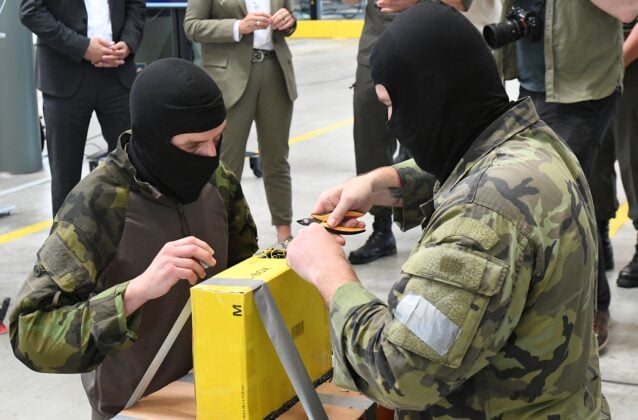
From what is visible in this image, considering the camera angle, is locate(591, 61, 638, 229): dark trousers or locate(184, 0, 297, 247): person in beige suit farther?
locate(184, 0, 297, 247): person in beige suit

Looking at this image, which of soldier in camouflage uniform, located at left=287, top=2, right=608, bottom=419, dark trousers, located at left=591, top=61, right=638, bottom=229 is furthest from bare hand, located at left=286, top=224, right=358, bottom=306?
dark trousers, located at left=591, top=61, right=638, bottom=229

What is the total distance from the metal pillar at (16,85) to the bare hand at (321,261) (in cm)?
641

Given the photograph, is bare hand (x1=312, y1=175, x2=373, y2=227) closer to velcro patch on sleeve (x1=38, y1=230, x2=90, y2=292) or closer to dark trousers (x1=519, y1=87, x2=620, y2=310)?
velcro patch on sleeve (x1=38, y1=230, x2=90, y2=292)

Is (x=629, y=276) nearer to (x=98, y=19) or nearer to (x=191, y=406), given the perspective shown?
(x=98, y=19)

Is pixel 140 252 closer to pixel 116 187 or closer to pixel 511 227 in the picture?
pixel 116 187

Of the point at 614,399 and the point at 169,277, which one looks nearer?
the point at 169,277

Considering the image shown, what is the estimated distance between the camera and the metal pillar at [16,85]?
7.77 meters

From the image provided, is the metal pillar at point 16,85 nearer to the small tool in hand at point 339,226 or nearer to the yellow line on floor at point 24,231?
the yellow line on floor at point 24,231

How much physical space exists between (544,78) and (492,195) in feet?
7.66

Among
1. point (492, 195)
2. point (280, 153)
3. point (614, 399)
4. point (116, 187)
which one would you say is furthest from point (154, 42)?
point (492, 195)

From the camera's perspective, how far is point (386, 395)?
170 cm

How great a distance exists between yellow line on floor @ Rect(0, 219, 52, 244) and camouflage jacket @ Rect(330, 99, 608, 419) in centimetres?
490

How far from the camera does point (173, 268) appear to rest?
210 centimetres

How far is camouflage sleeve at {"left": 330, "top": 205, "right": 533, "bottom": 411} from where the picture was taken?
5.32 ft
